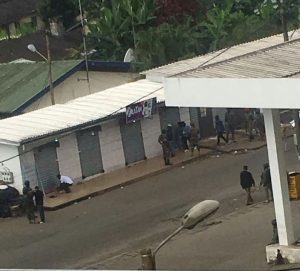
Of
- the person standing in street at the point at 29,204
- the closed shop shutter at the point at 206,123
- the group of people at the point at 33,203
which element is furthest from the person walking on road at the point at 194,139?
the person standing in street at the point at 29,204

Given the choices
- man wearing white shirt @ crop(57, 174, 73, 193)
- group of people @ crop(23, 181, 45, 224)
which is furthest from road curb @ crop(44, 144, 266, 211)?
group of people @ crop(23, 181, 45, 224)

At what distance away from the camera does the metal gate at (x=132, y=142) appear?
28758mm

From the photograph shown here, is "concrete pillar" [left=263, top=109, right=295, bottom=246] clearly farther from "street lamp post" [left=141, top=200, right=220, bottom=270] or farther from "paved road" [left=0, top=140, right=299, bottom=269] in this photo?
"street lamp post" [left=141, top=200, right=220, bottom=270]

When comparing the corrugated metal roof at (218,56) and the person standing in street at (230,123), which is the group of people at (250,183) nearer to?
the corrugated metal roof at (218,56)

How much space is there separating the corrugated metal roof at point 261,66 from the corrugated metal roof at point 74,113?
9.62 metres

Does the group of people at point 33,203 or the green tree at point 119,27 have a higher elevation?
the green tree at point 119,27

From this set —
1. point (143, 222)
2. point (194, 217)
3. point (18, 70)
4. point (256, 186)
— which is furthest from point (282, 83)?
point (18, 70)

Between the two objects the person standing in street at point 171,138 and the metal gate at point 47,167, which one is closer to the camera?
the metal gate at point 47,167

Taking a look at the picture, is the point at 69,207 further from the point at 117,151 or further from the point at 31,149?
the point at 117,151

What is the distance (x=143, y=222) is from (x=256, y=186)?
3.48m

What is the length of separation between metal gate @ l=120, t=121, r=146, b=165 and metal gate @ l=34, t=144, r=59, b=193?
270cm

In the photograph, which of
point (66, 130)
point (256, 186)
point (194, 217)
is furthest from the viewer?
point (66, 130)

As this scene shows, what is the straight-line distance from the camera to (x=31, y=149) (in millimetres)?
26109

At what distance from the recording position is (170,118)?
30406 mm
